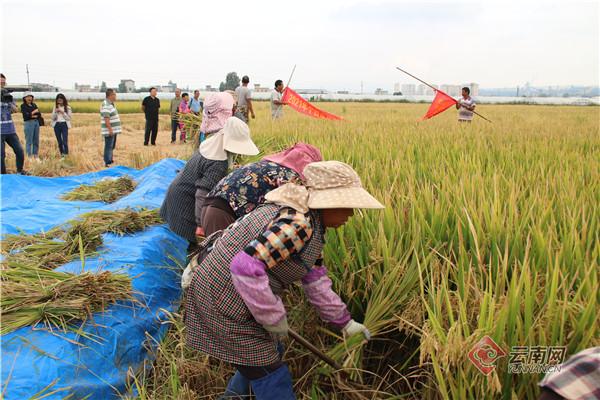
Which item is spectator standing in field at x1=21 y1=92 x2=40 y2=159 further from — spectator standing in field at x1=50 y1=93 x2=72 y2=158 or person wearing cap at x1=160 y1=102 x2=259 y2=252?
person wearing cap at x1=160 y1=102 x2=259 y2=252

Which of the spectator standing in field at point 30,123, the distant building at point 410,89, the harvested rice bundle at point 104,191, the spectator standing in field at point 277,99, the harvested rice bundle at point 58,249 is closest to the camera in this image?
the harvested rice bundle at point 58,249

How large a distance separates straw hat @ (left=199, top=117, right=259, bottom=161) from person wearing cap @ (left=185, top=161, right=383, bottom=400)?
116 centimetres

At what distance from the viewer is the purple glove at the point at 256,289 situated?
136cm

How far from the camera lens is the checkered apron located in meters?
1.50

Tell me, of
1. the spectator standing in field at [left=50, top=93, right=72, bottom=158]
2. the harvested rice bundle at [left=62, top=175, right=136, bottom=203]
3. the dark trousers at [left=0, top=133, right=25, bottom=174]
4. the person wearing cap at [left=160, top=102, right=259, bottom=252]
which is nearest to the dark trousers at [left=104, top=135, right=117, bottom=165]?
the spectator standing in field at [left=50, top=93, right=72, bottom=158]

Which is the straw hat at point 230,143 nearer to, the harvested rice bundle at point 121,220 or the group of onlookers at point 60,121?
the harvested rice bundle at point 121,220

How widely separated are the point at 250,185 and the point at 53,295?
3.26ft

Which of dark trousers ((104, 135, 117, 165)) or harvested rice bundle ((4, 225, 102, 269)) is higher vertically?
dark trousers ((104, 135, 117, 165))

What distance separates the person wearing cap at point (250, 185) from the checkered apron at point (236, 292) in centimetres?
68

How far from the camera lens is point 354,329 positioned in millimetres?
1559

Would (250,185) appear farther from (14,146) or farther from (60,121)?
(60,121)

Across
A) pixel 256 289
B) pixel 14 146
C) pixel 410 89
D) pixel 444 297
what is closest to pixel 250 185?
pixel 256 289

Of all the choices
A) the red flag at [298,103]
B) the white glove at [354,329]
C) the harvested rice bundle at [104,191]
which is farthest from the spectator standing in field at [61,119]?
the white glove at [354,329]

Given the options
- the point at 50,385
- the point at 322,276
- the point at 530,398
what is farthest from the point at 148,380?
the point at 530,398
